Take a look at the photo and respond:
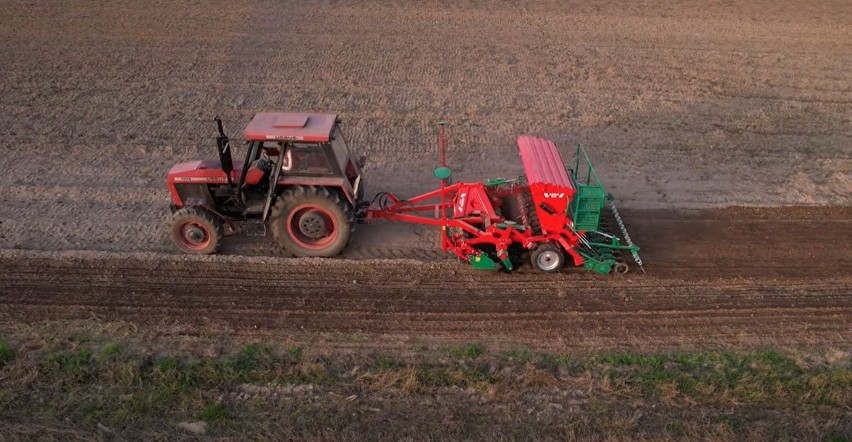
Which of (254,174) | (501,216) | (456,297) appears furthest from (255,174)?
(501,216)

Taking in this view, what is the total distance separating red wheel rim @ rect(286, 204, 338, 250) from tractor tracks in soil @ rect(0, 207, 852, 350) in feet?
0.92

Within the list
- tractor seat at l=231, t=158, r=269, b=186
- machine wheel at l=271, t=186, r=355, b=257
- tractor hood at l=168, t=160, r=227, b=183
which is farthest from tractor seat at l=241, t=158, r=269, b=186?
machine wheel at l=271, t=186, r=355, b=257

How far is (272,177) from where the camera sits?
843 cm

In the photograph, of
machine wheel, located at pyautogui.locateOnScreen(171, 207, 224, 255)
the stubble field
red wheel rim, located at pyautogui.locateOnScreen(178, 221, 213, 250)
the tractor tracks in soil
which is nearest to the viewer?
the stubble field

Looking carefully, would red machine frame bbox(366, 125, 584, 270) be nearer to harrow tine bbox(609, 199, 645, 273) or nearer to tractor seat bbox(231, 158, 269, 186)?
harrow tine bbox(609, 199, 645, 273)

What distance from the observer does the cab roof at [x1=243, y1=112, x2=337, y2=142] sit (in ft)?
26.6

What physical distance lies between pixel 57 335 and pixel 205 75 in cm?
906

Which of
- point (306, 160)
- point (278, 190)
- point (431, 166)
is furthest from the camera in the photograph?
point (431, 166)

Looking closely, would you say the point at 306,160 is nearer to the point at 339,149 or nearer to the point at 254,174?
the point at 339,149

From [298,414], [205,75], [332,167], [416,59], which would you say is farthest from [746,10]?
[298,414]

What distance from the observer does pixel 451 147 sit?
40.3 ft

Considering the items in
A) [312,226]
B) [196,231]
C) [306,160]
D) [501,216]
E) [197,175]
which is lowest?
[196,231]

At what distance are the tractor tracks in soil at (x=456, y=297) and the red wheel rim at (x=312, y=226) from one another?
11.0 inches

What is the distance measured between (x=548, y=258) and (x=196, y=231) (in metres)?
4.72
